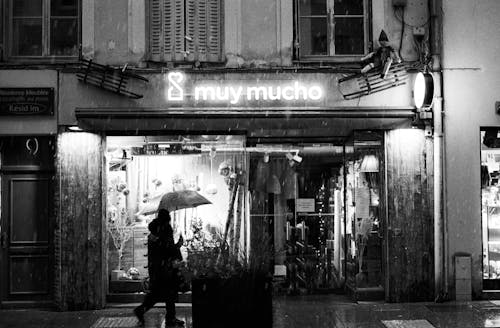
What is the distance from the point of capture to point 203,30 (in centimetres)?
1321

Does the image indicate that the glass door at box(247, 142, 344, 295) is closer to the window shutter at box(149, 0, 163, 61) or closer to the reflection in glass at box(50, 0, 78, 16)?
the window shutter at box(149, 0, 163, 61)

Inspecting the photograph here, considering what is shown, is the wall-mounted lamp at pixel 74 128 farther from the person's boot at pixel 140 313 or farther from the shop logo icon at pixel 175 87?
the person's boot at pixel 140 313

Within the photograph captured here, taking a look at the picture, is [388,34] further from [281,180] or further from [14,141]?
[14,141]

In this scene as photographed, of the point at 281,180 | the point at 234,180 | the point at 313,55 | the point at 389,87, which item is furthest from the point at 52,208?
the point at 389,87

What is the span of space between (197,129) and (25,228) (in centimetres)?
331

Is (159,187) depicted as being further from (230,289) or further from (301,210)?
(230,289)

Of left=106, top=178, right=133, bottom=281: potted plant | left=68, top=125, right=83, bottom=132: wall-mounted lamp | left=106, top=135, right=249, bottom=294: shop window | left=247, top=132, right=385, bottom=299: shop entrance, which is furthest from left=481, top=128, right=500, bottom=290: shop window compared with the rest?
left=68, top=125, right=83, bottom=132: wall-mounted lamp

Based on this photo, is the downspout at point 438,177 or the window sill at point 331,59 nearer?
the downspout at point 438,177

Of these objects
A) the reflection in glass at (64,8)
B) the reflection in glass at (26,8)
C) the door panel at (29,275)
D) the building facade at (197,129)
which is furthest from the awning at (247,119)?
the door panel at (29,275)

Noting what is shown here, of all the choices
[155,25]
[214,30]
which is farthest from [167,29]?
[214,30]

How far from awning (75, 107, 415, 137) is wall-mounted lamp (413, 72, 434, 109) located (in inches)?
9.8

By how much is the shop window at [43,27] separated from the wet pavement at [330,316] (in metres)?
4.27

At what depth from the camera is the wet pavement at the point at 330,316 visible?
11.3m

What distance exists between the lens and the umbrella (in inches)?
505
